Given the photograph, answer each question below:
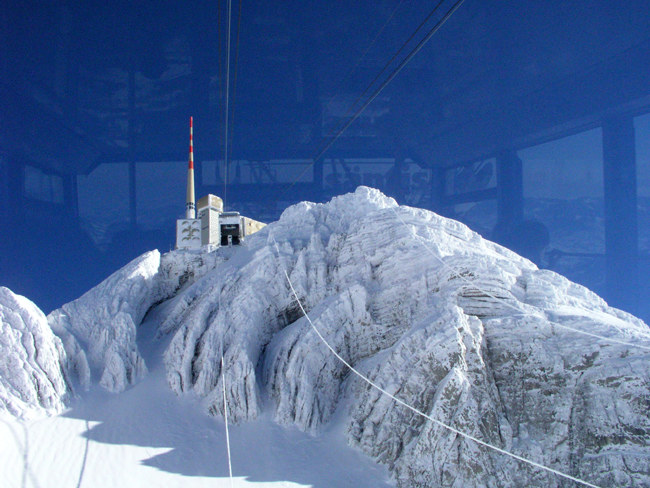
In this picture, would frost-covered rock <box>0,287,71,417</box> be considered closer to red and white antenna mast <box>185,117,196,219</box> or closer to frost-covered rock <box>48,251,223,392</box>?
frost-covered rock <box>48,251,223,392</box>

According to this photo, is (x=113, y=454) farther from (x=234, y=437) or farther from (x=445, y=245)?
(x=445, y=245)

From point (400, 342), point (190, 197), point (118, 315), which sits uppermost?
point (190, 197)

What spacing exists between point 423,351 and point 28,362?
1960 centimetres

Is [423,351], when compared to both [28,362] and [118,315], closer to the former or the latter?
[118,315]

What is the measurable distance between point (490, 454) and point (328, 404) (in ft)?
27.5

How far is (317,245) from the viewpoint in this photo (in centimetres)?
2855

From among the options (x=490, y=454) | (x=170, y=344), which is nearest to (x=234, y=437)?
(x=170, y=344)

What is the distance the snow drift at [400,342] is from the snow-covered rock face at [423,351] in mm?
66

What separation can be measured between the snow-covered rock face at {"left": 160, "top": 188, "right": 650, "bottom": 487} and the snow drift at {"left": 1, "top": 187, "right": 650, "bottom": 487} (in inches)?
2.6

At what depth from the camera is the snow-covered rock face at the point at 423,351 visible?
48.4ft

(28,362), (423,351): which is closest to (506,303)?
(423,351)

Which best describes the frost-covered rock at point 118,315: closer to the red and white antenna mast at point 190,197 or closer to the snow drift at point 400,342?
the snow drift at point 400,342

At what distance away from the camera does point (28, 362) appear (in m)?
21.4

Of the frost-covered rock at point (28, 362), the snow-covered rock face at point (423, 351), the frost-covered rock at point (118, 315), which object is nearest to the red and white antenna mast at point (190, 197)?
the frost-covered rock at point (118, 315)
